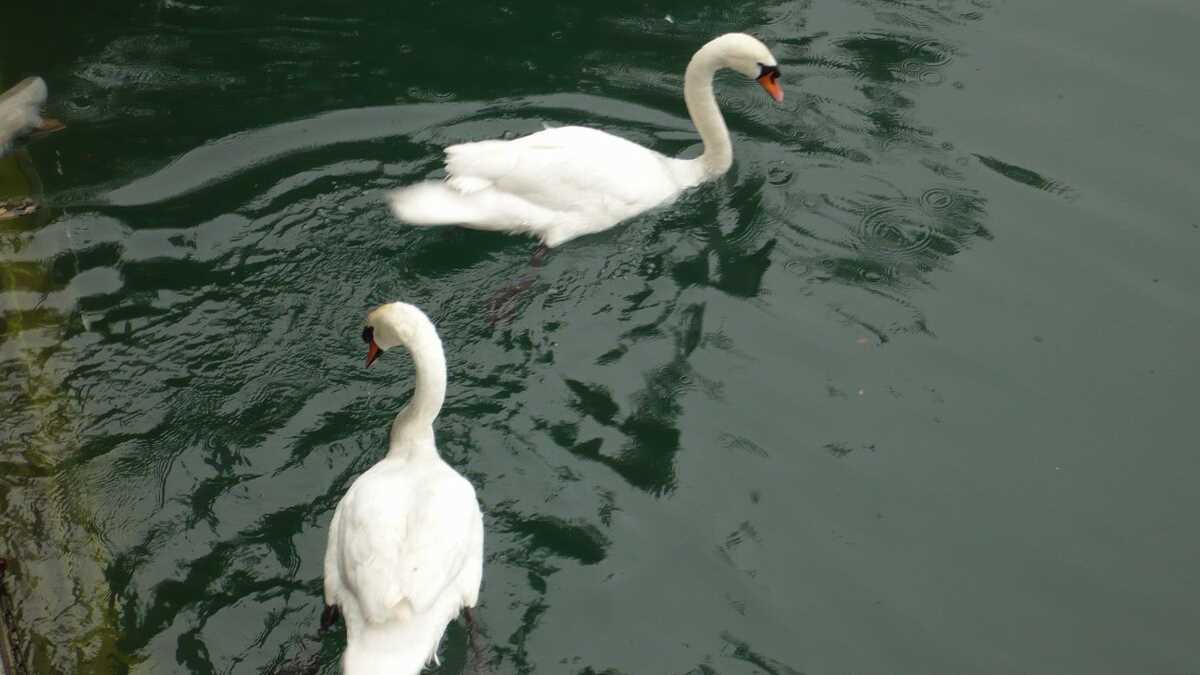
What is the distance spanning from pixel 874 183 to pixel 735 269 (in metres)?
1.06

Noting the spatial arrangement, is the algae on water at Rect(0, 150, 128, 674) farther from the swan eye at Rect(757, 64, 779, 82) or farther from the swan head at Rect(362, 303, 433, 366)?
the swan eye at Rect(757, 64, 779, 82)

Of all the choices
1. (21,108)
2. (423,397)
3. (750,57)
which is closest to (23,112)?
(21,108)

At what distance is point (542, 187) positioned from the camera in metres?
6.41

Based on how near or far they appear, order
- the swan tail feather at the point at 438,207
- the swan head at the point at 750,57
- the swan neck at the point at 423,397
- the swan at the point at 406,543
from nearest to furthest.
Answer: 1. the swan at the point at 406,543
2. the swan neck at the point at 423,397
3. the swan tail feather at the point at 438,207
4. the swan head at the point at 750,57

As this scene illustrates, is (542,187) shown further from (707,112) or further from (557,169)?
(707,112)

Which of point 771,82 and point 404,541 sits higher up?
point 771,82

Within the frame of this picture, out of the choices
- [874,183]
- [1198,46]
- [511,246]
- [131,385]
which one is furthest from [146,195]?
[1198,46]

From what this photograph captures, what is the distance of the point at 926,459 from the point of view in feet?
18.4

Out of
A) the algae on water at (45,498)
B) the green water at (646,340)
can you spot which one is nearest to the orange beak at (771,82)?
the green water at (646,340)

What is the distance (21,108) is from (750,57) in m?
3.95

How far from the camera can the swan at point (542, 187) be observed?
252 inches

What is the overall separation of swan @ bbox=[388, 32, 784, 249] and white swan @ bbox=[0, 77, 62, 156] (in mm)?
2131

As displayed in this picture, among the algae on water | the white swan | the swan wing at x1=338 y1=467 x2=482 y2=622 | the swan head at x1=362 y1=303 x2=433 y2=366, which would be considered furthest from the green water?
the swan head at x1=362 y1=303 x2=433 y2=366

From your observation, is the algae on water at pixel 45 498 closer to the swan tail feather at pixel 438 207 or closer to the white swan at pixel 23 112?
the white swan at pixel 23 112
